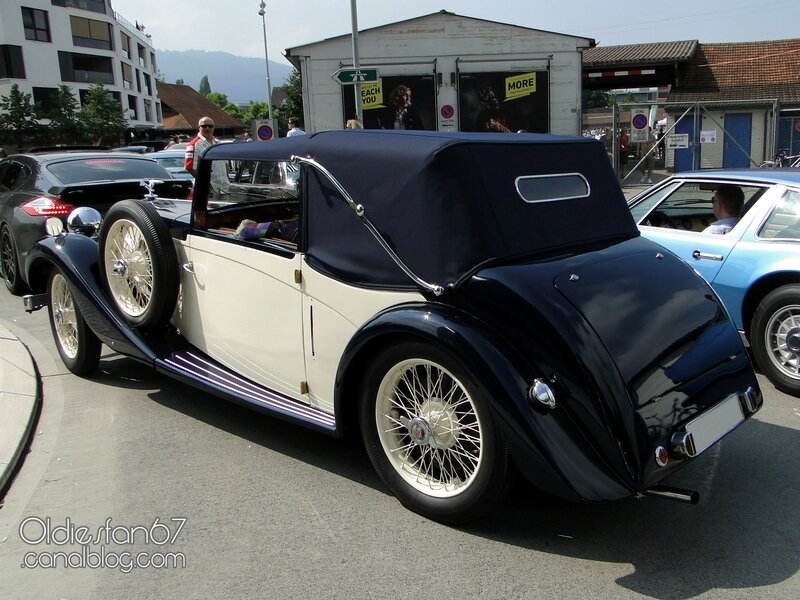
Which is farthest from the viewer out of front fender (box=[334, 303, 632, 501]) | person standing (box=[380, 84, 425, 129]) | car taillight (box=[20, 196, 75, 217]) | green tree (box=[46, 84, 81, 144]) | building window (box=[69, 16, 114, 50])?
building window (box=[69, 16, 114, 50])

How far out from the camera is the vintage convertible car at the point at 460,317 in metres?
2.81

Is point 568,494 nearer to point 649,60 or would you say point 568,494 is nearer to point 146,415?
point 146,415

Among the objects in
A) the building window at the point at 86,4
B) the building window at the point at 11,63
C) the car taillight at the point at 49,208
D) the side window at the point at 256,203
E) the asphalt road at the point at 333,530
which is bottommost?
the asphalt road at the point at 333,530

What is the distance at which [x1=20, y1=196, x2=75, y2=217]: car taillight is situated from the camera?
7.65 metres

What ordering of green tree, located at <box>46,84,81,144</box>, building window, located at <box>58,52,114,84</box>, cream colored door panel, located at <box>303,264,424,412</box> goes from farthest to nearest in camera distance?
building window, located at <box>58,52,114,84</box>
green tree, located at <box>46,84,81,144</box>
cream colored door panel, located at <box>303,264,424,412</box>

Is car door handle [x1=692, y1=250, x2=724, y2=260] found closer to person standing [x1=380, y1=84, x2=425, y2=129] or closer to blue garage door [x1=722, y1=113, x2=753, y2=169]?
blue garage door [x1=722, y1=113, x2=753, y2=169]

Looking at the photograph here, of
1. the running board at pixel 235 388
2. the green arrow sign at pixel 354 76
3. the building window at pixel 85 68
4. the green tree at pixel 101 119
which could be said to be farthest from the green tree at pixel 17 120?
the running board at pixel 235 388

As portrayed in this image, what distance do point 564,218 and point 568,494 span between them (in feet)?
4.95

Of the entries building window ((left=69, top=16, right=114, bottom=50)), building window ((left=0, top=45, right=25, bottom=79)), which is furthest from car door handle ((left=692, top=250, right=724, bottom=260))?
building window ((left=69, top=16, right=114, bottom=50))

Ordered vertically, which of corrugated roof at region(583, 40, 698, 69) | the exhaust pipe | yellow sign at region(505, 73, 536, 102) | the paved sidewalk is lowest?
the paved sidewalk

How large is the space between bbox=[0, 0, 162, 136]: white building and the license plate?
59.2 meters

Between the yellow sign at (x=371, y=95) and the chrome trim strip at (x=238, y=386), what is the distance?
57.2ft

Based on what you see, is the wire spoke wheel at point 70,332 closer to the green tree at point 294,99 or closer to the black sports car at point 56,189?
the black sports car at point 56,189

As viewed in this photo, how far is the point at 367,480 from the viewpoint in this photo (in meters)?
3.65
